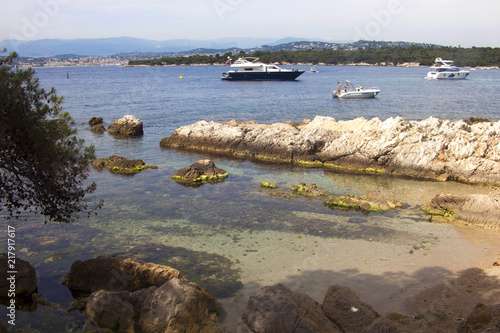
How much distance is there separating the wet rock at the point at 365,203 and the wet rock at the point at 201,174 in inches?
254

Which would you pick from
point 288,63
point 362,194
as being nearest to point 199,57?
point 288,63

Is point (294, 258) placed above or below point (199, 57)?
below

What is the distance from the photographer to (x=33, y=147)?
30.5ft

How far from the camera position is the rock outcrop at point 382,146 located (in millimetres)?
20031

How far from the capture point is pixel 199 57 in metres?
186

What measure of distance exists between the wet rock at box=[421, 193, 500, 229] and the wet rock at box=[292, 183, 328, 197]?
453 cm

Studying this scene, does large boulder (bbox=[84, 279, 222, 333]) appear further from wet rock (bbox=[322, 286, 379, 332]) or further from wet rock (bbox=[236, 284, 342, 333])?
wet rock (bbox=[322, 286, 379, 332])

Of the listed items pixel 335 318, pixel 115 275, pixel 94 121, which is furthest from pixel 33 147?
pixel 94 121

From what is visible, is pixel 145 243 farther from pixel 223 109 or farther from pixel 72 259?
pixel 223 109

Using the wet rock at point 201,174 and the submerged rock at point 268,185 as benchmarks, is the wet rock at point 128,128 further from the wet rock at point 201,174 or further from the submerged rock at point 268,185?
the submerged rock at point 268,185

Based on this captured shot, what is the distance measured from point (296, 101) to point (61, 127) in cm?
4679

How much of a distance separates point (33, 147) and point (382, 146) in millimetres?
18306

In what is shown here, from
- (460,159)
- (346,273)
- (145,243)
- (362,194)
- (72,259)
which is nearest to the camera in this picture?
(346,273)

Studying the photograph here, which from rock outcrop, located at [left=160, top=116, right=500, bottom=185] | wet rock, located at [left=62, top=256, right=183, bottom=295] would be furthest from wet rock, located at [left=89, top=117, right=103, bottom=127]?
wet rock, located at [left=62, top=256, right=183, bottom=295]
